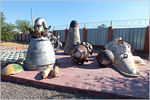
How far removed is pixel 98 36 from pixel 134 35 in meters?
3.81

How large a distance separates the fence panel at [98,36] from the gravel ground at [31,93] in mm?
9580

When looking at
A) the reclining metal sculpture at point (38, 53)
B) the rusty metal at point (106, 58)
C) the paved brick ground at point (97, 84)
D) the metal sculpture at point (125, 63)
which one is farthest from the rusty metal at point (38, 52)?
the metal sculpture at point (125, 63)

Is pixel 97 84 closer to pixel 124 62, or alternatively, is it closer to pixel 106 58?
pixel 106 58

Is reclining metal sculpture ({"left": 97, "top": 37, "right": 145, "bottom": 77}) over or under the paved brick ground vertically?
over

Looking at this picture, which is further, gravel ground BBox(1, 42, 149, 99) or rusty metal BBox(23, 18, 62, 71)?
rusty metal BBox(23, 18, 62, 71)

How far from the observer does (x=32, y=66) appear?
3662mm

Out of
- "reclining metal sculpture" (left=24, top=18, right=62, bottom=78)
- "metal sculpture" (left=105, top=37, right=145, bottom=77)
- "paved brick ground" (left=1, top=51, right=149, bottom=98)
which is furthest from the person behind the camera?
"reclining metal sculpture" (left=24, top=18, right=62, bottom=78)

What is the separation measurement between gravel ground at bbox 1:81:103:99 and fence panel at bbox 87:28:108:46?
31.4 ft

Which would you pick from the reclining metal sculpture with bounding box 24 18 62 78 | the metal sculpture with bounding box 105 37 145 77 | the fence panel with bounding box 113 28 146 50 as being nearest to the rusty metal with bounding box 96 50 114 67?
the metal sculpture with bounding box 105 37 145 77

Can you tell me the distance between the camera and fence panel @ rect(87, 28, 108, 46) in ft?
36.1

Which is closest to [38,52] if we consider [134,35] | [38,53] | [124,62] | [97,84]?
[38,53]

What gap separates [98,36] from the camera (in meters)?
11.5

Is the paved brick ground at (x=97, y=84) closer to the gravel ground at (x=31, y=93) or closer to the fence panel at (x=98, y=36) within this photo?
the gravel ground at (x=31, y=93)

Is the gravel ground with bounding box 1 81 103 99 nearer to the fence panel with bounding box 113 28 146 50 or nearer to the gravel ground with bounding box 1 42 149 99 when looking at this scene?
the gravel ground with bounding box 1 42 149 99
